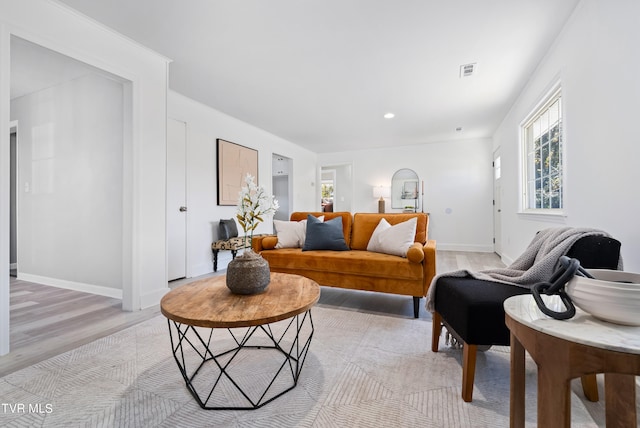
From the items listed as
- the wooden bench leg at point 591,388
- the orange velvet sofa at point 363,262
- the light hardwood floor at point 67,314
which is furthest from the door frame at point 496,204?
the wooden bench leg at point 591,388

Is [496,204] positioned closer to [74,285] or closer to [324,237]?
[324,237]

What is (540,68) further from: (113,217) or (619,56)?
(113,217)

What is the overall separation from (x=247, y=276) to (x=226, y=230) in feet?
9.63

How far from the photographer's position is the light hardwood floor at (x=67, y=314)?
188cm

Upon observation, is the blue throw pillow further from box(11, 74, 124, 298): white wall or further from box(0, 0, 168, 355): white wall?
box(11, 74, 124, 298): white wall

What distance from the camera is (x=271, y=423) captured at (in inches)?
47.2

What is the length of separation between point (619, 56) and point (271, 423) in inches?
107

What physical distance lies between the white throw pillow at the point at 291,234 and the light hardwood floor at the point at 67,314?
64cm

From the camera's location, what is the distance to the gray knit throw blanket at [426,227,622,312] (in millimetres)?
1372

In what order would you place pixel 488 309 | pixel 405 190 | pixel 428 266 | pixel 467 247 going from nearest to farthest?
pixel 488 309 → pixel 428 266 → pixel 467 247 → pixel 405 190

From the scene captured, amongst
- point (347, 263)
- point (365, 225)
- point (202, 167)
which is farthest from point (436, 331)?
point (202, 167)

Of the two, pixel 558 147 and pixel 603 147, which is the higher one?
pixel 558 147

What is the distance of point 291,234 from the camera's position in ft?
10.5

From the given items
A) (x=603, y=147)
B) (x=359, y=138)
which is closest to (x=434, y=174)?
(x=359, y=138)
